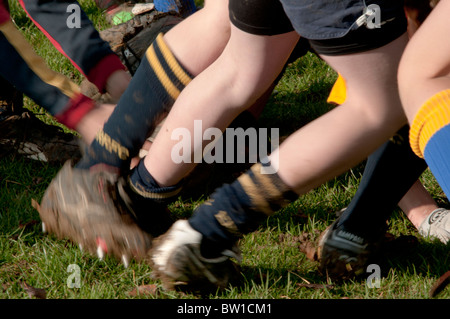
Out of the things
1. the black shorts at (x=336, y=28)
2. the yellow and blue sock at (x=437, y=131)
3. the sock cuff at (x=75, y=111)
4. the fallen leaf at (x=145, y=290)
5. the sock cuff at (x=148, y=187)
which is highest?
the black shorts at (x=336, y=28)

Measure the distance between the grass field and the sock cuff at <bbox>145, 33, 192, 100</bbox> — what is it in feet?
1.88

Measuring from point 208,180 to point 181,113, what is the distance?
28.4 inches

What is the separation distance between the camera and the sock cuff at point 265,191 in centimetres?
174

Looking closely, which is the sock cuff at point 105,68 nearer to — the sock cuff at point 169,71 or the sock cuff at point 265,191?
the sock cuff at point 169,71

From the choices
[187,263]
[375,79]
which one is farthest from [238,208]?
[375,79]

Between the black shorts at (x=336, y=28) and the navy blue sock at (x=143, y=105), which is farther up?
the black shorts at (x=336, y=28)

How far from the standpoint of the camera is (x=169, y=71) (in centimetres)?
203

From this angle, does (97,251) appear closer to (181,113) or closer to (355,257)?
(181,113)

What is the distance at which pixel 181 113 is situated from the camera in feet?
6.18

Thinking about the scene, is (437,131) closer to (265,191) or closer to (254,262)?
(265,191)

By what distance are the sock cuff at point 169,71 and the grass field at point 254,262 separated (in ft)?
1.88

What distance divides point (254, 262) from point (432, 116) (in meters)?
0.86

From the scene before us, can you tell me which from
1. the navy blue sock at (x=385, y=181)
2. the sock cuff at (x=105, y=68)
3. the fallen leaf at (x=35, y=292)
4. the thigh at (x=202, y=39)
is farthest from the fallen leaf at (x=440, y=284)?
the sock cuff at (x=105, y=68)
